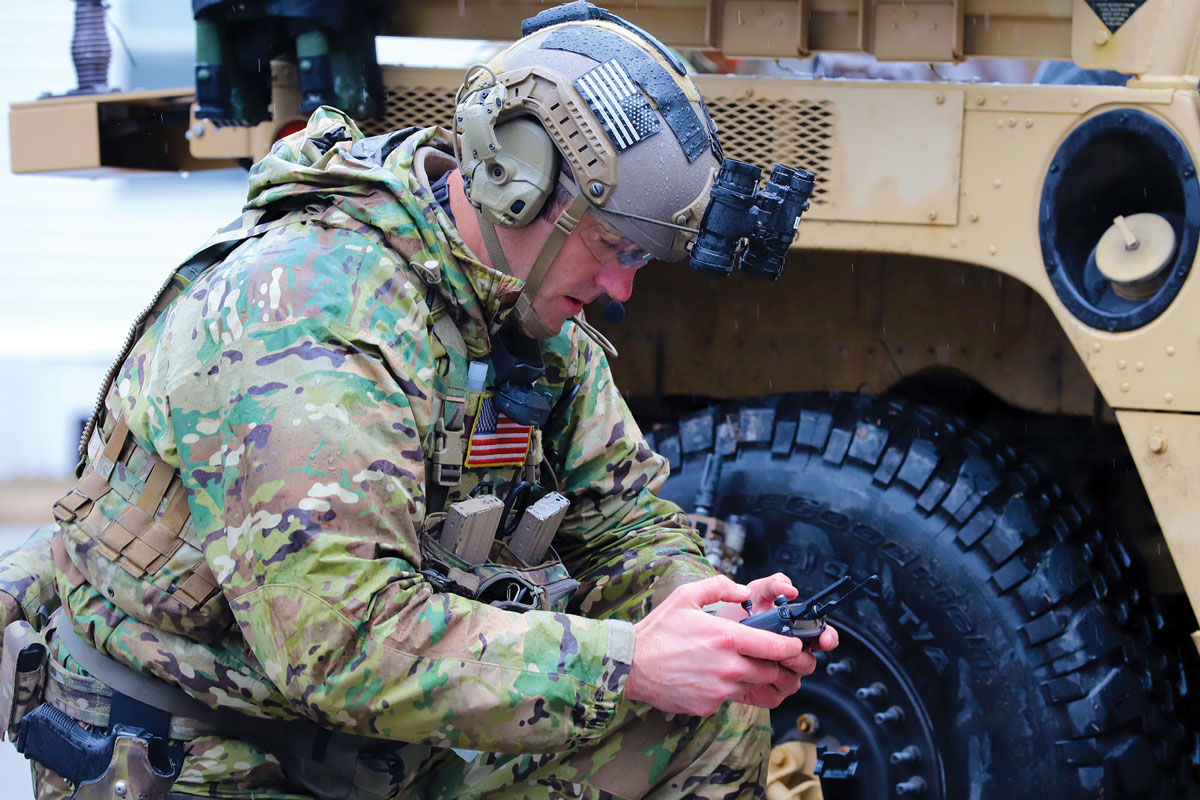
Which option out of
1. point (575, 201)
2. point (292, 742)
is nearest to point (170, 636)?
point (292, 742)

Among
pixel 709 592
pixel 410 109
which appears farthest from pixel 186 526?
pixel 410 109

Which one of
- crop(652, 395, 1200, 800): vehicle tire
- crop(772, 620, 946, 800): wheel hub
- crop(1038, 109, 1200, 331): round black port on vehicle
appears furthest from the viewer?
crop(772, 620, 946, 800): wheel hub

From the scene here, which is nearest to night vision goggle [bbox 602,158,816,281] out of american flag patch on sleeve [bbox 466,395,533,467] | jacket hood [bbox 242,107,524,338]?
jacket hood [bbox 242,107,524,338]

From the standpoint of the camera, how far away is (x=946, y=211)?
2598mm

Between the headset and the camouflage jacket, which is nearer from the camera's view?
the camouflage jacket

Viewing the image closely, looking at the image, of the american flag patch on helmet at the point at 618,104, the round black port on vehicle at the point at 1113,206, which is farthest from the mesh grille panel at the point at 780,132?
the american flag patch on helmet at the point at 618,104

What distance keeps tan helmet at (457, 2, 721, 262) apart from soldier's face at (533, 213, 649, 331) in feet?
0.13

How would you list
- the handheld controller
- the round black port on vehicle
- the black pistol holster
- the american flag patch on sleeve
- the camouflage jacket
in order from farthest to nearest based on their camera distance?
the round black port on vehicle < the american flag patch on sleeve < the black pistol holster < the handheld controller < the camouflage jacket

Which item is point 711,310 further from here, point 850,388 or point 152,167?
point 152,167

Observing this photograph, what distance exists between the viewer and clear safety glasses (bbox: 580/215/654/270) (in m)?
2.08

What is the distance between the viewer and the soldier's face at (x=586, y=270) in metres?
A: 2.10

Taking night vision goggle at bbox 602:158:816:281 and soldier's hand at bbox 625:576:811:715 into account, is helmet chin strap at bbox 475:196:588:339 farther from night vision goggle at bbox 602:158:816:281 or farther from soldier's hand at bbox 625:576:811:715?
soldier's hand at bbox 625:576:811:715

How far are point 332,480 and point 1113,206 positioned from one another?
5.06 feet

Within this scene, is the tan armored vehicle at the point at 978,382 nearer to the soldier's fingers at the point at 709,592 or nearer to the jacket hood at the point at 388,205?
the jacket hood at the point at 388,205
